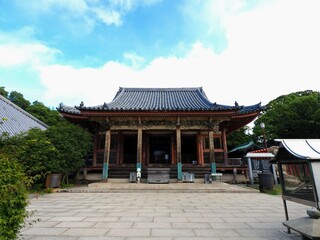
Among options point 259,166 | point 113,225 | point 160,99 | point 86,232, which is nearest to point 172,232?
point 113,225

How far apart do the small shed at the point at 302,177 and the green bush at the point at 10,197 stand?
3.83 m

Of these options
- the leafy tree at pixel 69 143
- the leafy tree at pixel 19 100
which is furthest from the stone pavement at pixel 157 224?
the leafy tree at pixel 19 100

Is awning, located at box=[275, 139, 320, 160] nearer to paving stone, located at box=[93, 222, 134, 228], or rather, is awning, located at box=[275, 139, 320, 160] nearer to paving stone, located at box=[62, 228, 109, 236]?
paving stone, located at box=[93, 222, 134, 228]

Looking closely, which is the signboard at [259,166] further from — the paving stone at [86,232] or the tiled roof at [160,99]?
the paving stone at [86,232]

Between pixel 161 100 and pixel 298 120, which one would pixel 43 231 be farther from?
pixel 298 120

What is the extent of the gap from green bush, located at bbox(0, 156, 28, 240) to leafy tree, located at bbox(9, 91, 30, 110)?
40.0 metres

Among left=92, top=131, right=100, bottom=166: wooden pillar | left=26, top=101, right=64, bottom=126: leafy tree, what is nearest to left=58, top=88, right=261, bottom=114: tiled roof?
left=92, top=131, right=100, bottom=166: wooden pillar

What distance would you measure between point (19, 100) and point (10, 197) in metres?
41.7

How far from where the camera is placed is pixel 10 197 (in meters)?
2.37

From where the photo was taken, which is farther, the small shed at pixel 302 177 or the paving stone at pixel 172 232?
the paving stone at pixel 172 232

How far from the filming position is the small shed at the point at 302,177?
2.78 m

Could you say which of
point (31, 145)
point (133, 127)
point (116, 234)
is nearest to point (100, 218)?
point (116, 234)

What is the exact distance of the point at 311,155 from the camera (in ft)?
9.67

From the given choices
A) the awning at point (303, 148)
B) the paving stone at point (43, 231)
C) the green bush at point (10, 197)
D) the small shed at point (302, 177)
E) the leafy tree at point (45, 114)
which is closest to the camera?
the green bush at point (10, 197)
